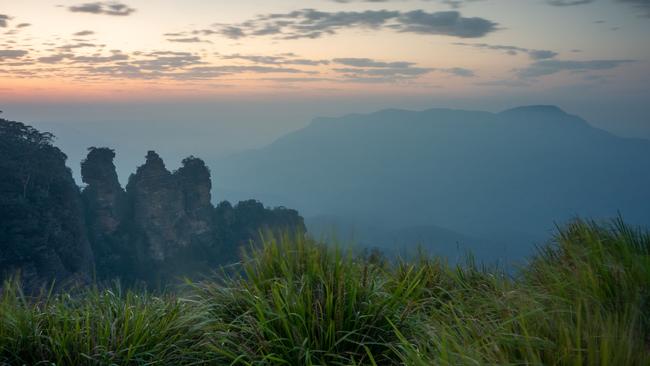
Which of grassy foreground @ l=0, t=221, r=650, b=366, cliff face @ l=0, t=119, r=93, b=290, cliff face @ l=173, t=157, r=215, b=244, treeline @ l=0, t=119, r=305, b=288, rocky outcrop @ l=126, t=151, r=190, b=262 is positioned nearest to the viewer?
grassy foreground @ l=0, t=221, r=650, b=366

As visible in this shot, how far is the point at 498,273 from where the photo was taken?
229 inches

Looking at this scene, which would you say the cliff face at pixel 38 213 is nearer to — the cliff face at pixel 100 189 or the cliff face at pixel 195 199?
the cliff face at pixel 100 189

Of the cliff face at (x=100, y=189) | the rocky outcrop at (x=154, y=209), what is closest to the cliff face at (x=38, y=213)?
the cliff face at (x=100, y=189)

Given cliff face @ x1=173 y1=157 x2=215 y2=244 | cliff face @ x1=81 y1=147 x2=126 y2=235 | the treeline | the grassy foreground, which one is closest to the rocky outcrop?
the treeline

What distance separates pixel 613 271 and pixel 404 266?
2.06 metres

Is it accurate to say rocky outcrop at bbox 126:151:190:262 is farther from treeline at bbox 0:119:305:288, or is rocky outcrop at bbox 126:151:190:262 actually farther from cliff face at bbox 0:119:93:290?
cliff face at bbox 0:119:93:290

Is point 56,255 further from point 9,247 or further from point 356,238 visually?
point 356,238

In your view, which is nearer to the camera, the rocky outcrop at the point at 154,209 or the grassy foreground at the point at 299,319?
the grassy foreground at the point at 299,319

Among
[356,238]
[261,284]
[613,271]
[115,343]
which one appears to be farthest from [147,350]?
[613,271]

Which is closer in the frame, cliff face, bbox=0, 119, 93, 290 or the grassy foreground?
the grassy foreground

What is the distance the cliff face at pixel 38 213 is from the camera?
115ft

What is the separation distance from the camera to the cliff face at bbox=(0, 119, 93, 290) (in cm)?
3491

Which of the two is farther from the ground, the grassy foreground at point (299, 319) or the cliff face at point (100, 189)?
the grassy foreground at point (299, 319)

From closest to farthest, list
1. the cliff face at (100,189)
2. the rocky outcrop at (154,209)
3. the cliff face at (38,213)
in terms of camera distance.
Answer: the cliff face at (38,213)
the cliff face at (100,189)
the rocky outcrop at (154,209)
